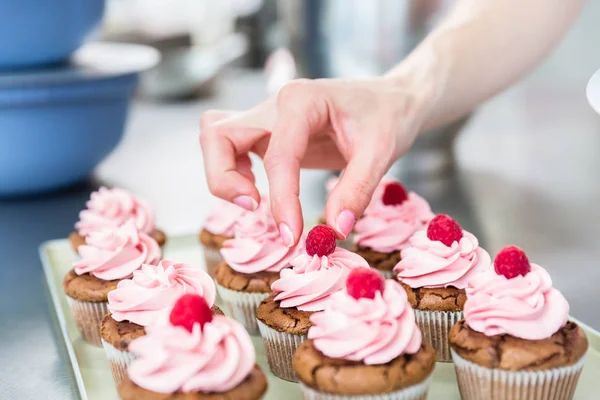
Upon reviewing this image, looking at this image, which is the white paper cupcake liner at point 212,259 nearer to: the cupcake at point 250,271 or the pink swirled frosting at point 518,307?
the cupcake at point 250,271

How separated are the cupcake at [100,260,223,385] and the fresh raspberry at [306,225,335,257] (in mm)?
198

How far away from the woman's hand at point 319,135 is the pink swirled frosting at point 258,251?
0.14 metres

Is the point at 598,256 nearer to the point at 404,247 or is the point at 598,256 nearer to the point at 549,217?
the point at 549,217

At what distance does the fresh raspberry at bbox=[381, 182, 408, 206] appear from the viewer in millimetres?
1883

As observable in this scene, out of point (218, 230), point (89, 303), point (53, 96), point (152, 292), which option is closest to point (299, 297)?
point (152, 292)

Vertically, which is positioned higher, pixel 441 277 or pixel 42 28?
pixel 42 28

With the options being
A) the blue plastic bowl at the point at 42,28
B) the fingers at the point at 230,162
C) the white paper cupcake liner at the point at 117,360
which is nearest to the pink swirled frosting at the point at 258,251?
the fingers at the point at 230,162

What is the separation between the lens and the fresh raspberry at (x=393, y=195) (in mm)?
1883

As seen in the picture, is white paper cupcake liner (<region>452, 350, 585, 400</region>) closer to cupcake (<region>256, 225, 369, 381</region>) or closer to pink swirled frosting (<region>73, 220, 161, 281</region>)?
cupcake (<region>256, 225, 369, 381</region>)

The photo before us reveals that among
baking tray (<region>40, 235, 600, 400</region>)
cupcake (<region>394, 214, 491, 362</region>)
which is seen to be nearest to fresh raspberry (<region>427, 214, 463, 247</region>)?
cupcake (<region>394, 214, 491, 362</region>)

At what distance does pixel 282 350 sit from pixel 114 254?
444 mm

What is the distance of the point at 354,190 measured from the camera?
150 centimetres

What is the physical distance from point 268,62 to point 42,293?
10.5ft

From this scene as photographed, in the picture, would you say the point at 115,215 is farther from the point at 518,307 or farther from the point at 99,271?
the point at 518,307
